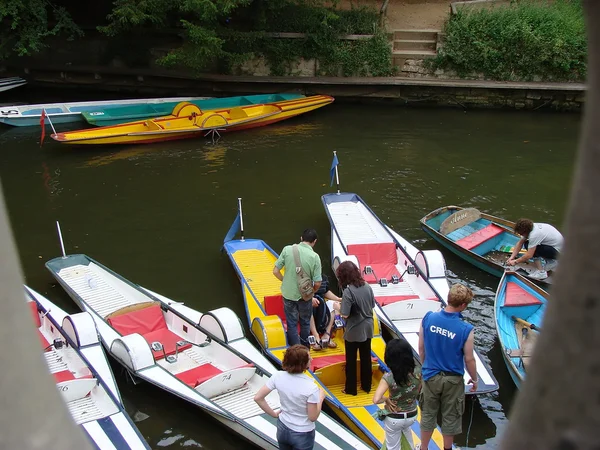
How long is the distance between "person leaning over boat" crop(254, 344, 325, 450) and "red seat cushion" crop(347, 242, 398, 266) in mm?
5146

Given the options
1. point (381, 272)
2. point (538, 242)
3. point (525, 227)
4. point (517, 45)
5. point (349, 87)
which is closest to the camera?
point (525, 227)

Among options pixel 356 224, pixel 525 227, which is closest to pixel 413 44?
pixel 356 224

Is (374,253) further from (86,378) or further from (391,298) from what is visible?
(86,378)

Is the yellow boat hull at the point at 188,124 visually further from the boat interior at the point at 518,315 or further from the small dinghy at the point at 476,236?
the boat interior at the point at 518,315

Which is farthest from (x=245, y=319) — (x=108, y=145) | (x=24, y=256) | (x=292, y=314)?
(x=108, y=145)

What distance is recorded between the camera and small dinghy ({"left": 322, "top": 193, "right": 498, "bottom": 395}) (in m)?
8.16

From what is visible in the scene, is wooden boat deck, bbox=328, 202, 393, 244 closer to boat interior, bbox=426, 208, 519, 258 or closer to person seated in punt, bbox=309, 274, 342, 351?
boat interior, bbox=426, 208, 519, 258

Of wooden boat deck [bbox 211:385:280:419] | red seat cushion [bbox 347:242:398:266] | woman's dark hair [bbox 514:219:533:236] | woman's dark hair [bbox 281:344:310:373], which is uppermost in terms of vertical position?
woman's dark hair [bbox 281:344:310:373]

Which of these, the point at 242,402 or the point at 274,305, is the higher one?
the point at 274,305

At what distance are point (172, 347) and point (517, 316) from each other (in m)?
4.47

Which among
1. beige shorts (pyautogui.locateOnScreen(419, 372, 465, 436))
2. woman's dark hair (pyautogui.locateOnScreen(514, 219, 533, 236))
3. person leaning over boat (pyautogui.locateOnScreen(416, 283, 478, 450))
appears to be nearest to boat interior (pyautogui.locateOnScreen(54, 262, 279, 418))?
beige shorts (pyautogui.locateOnScreen(419, 372, 465, 436))

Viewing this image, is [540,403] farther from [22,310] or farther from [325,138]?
[325,138]

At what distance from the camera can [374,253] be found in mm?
10031

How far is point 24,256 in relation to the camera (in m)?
11.1
